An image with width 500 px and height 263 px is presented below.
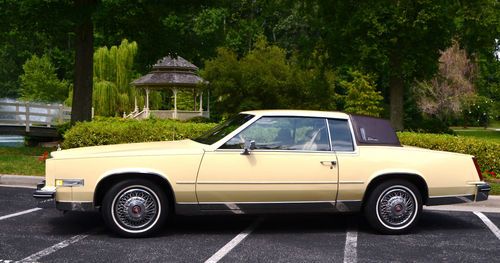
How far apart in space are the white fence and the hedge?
13352 mm

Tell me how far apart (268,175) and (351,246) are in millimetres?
1213

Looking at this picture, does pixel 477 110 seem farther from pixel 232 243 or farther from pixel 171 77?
pixel 232 243

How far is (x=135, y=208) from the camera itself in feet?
19.7

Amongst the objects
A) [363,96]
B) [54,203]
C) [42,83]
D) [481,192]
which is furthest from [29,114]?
[42,83]

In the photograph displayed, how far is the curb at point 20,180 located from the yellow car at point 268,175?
4.00m

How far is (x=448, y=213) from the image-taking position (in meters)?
8.04

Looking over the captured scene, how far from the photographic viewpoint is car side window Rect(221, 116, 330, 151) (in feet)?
20.6

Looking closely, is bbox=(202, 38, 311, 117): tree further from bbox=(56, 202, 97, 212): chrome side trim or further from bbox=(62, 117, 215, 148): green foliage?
bbox=(56, 202, 97, 212): chrome side trim

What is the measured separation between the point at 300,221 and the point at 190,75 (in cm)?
3189

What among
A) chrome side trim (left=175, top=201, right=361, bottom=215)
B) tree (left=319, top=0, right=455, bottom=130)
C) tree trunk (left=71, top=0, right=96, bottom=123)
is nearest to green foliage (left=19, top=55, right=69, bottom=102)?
tree trunk (left=71, top=0, right=96, bottom=123)

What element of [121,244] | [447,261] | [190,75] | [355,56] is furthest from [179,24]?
[190,75]

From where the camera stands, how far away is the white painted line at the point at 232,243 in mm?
5332

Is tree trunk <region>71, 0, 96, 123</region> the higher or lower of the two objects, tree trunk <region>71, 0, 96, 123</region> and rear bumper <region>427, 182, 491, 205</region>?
the higher

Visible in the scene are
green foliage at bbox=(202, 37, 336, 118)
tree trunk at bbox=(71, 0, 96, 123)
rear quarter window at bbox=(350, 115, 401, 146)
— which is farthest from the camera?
green foliage at bbox=(202, 37, 336, 118)
